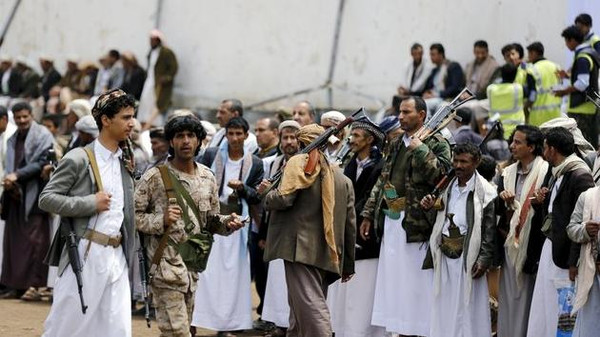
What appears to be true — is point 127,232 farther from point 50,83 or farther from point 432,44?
point 50,83

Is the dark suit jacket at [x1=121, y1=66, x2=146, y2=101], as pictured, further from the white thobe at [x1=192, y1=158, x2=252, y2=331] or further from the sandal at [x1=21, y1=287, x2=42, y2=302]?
the white thobe at [x1=192, y1=158, x2=252, y2=331]

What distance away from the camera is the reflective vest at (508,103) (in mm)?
16469

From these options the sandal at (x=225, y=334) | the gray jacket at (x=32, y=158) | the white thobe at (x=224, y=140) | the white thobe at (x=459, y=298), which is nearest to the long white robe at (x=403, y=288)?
the white thobe at (x=459, y=298)

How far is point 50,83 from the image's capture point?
24203mm

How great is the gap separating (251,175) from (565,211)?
11.1ft

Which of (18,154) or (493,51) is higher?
(493,51)

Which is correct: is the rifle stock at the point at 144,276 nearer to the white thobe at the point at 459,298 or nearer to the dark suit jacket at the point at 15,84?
the white thobe at the point at 459,298

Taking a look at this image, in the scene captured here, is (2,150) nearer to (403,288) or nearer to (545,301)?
(403,288)

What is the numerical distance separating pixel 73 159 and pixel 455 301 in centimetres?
381

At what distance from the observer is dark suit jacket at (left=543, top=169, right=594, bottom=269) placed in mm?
11195

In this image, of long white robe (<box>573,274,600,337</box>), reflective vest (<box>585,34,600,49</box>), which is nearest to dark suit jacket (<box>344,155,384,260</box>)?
long white robe (<box>573,274,600,337</box>)

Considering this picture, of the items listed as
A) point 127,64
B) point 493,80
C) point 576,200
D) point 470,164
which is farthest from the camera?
point 127,64

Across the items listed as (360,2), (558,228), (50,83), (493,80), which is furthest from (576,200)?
(50,83)

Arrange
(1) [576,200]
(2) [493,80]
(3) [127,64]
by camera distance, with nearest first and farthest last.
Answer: (1) [576,200] < (2) [493,80] < (3) [127,64]
